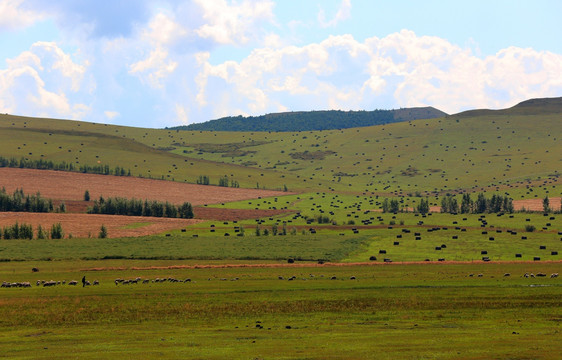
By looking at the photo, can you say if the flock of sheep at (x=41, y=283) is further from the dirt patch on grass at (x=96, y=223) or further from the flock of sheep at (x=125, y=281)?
the dirt patch on grass at (x=96, y=223)

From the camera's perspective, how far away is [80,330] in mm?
43750

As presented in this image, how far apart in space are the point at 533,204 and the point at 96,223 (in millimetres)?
106050

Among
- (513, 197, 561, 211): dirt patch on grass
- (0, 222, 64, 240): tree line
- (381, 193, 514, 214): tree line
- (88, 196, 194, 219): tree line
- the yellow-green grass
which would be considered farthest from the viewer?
(513, 197, 561, 211): dirt patch on grass

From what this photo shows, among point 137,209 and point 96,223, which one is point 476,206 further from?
point 96,223

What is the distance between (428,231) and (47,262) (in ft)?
211

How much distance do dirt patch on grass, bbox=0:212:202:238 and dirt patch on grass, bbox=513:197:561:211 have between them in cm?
8015

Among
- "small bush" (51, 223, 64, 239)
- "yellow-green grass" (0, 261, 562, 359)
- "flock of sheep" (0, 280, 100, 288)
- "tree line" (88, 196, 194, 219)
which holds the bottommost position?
"yellow-green grass" (0, 261, 562, 359)

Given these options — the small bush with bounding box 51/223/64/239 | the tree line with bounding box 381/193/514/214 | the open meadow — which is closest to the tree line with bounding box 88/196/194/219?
the open meadow

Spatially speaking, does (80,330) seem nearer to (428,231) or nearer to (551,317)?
(551,317)

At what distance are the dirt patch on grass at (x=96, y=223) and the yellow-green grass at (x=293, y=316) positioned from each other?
49.4m

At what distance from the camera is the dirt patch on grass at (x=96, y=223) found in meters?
125

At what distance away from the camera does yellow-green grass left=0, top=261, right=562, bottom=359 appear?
35875 mm

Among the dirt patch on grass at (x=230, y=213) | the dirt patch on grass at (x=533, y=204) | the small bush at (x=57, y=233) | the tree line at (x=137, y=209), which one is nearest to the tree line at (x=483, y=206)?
the dirt patch on grass at (x=533, y=204)

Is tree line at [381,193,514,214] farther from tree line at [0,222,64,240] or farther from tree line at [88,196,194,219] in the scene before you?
tree line at [0,222,64,240]
